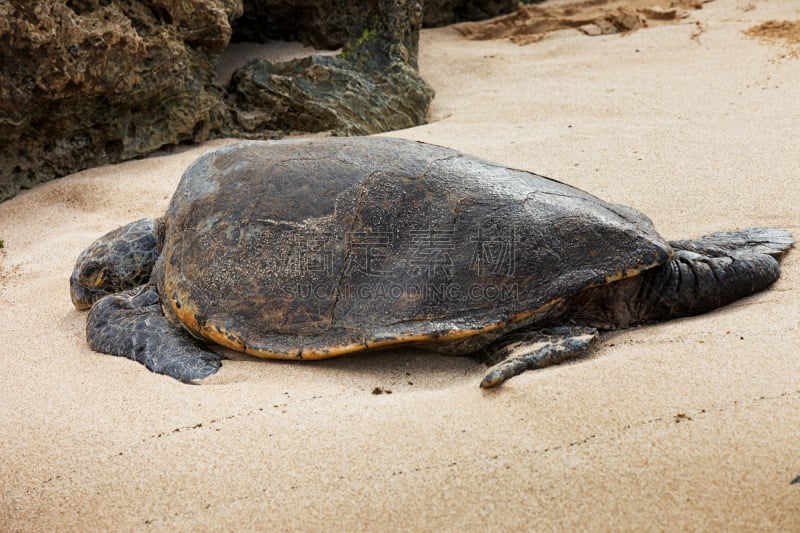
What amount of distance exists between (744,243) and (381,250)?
1.68 meters

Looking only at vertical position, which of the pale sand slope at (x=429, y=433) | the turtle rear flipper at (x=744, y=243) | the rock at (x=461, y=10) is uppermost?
the rock at (x=461, y=10)

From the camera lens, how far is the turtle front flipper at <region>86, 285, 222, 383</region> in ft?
9.95

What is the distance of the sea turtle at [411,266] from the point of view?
9.30 feet

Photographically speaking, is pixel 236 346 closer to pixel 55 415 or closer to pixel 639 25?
pixel 55 415

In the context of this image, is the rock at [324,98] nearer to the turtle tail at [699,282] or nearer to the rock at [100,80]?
the rock at [100,80]

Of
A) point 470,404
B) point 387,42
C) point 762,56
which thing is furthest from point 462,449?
point 762,56

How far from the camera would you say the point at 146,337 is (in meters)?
3.24

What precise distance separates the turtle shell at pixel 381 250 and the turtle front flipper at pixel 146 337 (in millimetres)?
91

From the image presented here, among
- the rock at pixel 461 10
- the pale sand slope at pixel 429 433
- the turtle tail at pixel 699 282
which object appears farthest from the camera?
the rock at pixel 461 10

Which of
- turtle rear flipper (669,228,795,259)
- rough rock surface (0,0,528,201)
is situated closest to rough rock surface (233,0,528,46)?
rough rock surface (0,0,528,201)

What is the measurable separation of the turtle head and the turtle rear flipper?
2646 mm

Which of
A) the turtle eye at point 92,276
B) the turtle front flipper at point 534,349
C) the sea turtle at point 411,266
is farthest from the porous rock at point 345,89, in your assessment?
the turtle front flipper at point 534,349

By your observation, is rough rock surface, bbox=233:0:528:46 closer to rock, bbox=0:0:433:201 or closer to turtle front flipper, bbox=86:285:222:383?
rock, bbox=0:0:433:201

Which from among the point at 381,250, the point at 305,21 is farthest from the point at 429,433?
the point at 305,21
